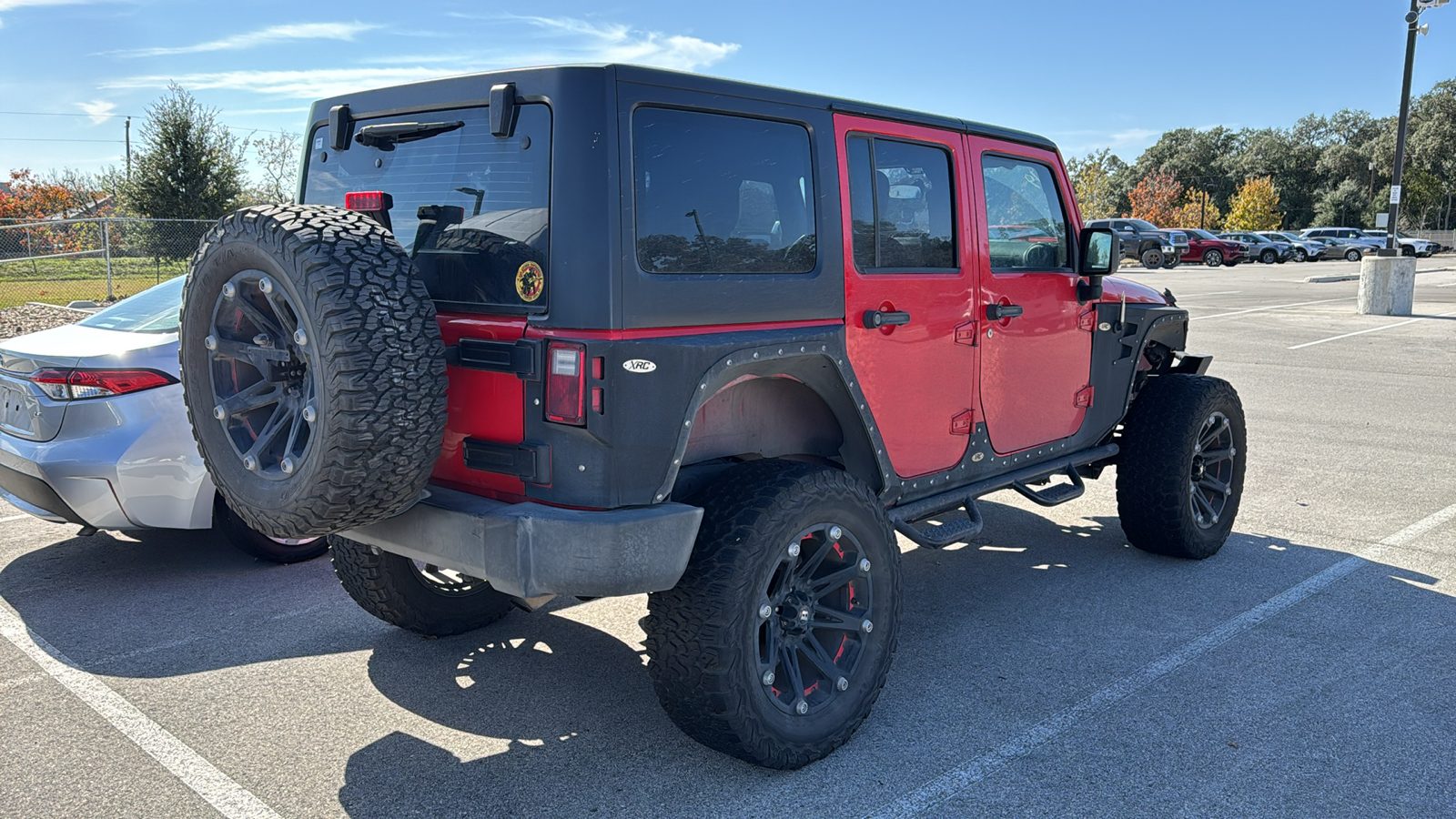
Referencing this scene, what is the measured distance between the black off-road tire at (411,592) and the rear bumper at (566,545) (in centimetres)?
106

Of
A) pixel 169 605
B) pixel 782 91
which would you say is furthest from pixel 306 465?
pixel 169 605

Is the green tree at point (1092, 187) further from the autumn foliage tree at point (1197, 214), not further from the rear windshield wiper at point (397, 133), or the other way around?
the rear windshield wiper at point (397, 133)

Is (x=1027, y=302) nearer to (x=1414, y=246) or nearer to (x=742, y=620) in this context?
(x=742, y=620)

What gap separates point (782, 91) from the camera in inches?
135

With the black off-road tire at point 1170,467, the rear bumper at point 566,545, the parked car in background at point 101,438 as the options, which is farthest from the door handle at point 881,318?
the parked car in background at point 101,438

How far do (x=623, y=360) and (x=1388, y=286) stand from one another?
68.9ft

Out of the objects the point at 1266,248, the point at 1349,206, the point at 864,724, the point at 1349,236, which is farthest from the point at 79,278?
the point at 1349,206

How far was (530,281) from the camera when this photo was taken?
301 cm

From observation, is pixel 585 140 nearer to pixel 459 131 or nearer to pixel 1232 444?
pixel 459 131

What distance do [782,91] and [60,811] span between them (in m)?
3.08

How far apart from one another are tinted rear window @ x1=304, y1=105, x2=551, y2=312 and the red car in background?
45.6m

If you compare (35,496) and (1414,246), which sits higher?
(1414,246)

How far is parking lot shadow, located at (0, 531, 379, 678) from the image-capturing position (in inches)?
165

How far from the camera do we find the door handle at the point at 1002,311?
14.0ft
